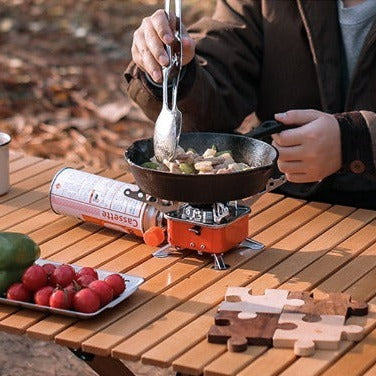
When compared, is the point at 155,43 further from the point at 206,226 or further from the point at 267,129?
the point at 206,226

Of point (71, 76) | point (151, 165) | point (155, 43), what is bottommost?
point (71, 76)

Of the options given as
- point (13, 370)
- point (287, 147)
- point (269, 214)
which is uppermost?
point (287, 147)

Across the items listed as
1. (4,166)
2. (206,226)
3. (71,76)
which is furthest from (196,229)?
(71,76)

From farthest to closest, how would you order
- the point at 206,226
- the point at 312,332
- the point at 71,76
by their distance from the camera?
the point at 71,76 → the point at 206,226 → the point at 312,332

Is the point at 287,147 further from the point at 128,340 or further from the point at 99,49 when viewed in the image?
the point at 99,49

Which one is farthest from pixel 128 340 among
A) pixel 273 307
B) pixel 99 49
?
pixel 99 49

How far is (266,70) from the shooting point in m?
3.25

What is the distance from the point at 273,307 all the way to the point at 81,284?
1.20 feet

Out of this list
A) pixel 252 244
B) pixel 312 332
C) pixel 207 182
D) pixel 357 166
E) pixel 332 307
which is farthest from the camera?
pixel 357 166

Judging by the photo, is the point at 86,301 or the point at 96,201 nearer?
the point at 86,301

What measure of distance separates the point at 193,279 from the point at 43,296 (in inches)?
13.2

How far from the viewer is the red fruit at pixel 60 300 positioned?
2203mm

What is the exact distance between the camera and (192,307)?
89.4 inches

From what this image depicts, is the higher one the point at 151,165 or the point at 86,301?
the point at 151,165
